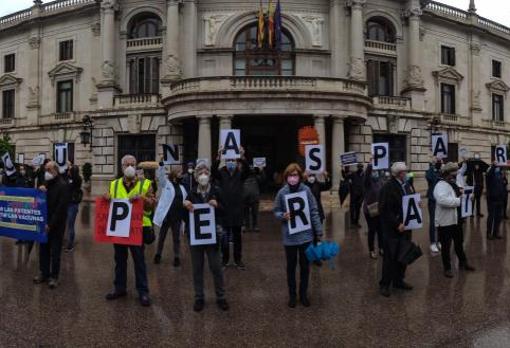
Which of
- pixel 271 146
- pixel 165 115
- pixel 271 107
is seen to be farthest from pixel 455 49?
pixel 165 115

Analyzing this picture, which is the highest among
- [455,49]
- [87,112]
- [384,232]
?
[455,49]

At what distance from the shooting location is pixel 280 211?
6898mm

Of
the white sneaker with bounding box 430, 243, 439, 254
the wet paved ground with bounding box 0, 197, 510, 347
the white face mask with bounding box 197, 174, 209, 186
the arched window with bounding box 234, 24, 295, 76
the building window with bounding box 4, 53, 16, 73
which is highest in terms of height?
the building window with bounding box 4, 53, 16, 73

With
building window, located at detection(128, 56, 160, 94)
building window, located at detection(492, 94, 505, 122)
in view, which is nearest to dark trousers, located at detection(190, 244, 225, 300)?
building window, located at detection(128, 56, 160, 94)

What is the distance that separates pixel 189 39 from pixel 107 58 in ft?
18.7

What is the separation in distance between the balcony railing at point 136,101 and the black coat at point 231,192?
2118cm

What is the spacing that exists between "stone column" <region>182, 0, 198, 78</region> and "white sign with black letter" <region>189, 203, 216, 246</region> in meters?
23.7

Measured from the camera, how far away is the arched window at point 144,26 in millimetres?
31344

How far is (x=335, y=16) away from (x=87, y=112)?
18.3m

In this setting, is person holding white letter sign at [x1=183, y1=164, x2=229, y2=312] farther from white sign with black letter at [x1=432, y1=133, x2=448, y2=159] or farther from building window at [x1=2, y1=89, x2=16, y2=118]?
building window at [x1=2, y1=89, x2=16, y2=118]

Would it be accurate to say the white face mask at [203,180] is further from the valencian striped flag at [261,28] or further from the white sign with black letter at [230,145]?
the valencian striped flag at [261,28]

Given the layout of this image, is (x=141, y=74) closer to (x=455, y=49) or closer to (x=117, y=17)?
(x=117, y=17)

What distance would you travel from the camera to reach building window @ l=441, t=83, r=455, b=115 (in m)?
35.6

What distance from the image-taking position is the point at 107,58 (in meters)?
30.6
